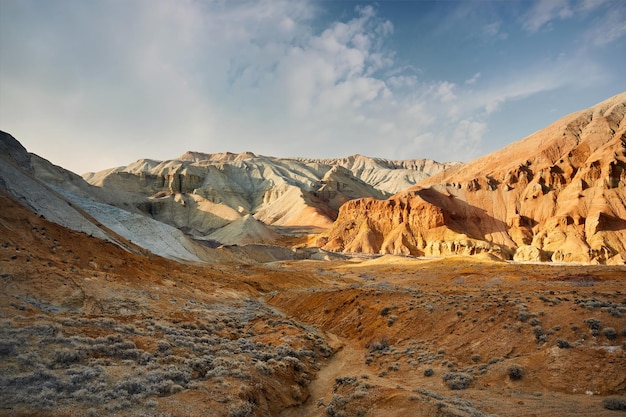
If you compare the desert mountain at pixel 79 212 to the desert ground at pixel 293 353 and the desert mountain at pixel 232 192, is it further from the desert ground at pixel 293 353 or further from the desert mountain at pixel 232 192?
the desert mountain at pixel 232 192

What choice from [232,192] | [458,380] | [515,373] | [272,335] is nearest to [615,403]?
[515,373]

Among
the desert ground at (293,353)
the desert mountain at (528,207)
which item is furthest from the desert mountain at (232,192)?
the desert ground at (293,353)

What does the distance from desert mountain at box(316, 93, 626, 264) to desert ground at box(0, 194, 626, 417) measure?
2293 inches

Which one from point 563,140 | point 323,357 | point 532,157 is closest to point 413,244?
point 532,157

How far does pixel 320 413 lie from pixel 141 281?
18.8 m

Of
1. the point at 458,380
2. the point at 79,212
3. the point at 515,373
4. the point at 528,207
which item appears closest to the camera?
the point at 515,373

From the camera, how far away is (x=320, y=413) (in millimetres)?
9820

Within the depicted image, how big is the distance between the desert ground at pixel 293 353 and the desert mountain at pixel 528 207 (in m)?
58.2

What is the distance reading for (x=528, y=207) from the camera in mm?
77500

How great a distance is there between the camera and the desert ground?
333 inches

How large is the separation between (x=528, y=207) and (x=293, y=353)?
80.1m

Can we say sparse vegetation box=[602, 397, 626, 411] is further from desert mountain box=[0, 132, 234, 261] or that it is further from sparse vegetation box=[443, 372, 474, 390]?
desert mountain box=[0, 132, 234, 261]

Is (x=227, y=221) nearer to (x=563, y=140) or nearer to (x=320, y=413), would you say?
(x=563, y=140)

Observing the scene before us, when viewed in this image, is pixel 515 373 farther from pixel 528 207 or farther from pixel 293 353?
pixel 528 207
